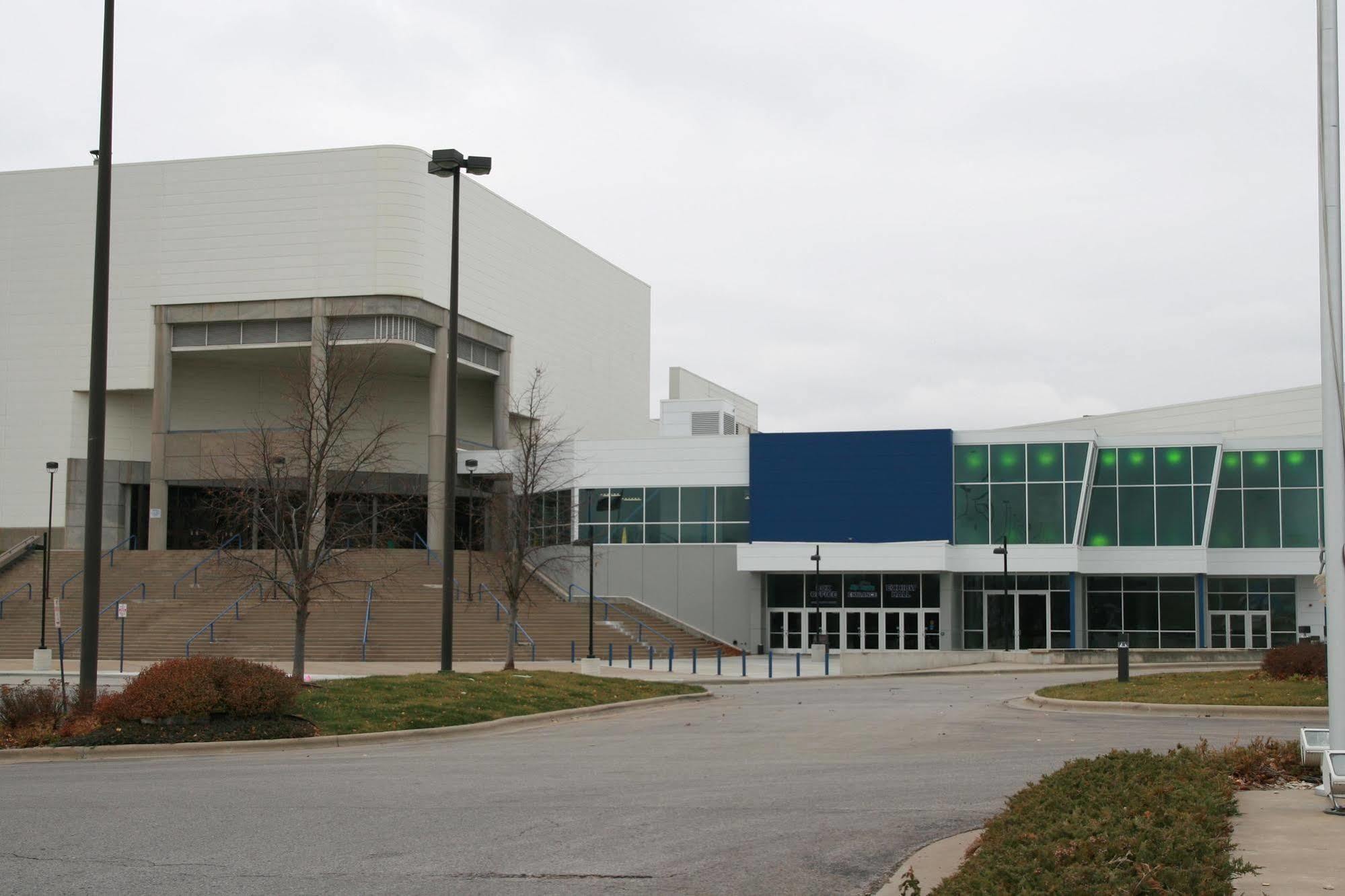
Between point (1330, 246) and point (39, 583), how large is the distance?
176ft

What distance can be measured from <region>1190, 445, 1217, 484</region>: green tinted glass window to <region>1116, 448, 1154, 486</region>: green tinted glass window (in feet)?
5.00

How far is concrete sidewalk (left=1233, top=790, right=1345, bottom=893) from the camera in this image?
810cm

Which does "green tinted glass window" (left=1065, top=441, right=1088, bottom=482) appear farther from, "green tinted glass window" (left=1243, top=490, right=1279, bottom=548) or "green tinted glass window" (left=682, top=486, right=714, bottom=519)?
"green tinted glass window" (left=682, top=486, right=714, bottom=519)

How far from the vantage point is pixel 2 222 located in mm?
66062

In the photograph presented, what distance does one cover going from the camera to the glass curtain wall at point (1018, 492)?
175ft

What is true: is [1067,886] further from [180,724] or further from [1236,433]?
[1236,433]

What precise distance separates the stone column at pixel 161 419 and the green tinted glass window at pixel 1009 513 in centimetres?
3617

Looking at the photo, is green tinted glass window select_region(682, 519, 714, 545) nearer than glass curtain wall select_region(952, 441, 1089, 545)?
No

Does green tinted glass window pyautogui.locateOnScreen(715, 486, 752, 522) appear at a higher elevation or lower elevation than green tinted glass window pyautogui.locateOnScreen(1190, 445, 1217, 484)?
lower

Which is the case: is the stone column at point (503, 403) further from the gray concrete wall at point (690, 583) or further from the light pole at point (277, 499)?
the light pole at point (277, 499)

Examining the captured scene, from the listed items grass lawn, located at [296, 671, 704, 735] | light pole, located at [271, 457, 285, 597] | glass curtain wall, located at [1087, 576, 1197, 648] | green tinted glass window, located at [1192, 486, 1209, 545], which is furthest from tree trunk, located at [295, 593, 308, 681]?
green tinted glass window, located at [1192, 486, 1209, 545]

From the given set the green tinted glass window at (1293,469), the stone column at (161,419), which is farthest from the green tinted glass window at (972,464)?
the stone column at (161,419)

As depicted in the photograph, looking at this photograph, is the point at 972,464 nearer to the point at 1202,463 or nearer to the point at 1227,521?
the point at 1202,463

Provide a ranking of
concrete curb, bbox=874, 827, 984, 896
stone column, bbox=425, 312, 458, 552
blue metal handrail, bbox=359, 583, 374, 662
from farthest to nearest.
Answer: stone column, bbox=425, 312, 458, 552 → blue metal handrail, bbox=359, 583, 374, 662 → concrete curb, bbox=874, 827, 984, 896
